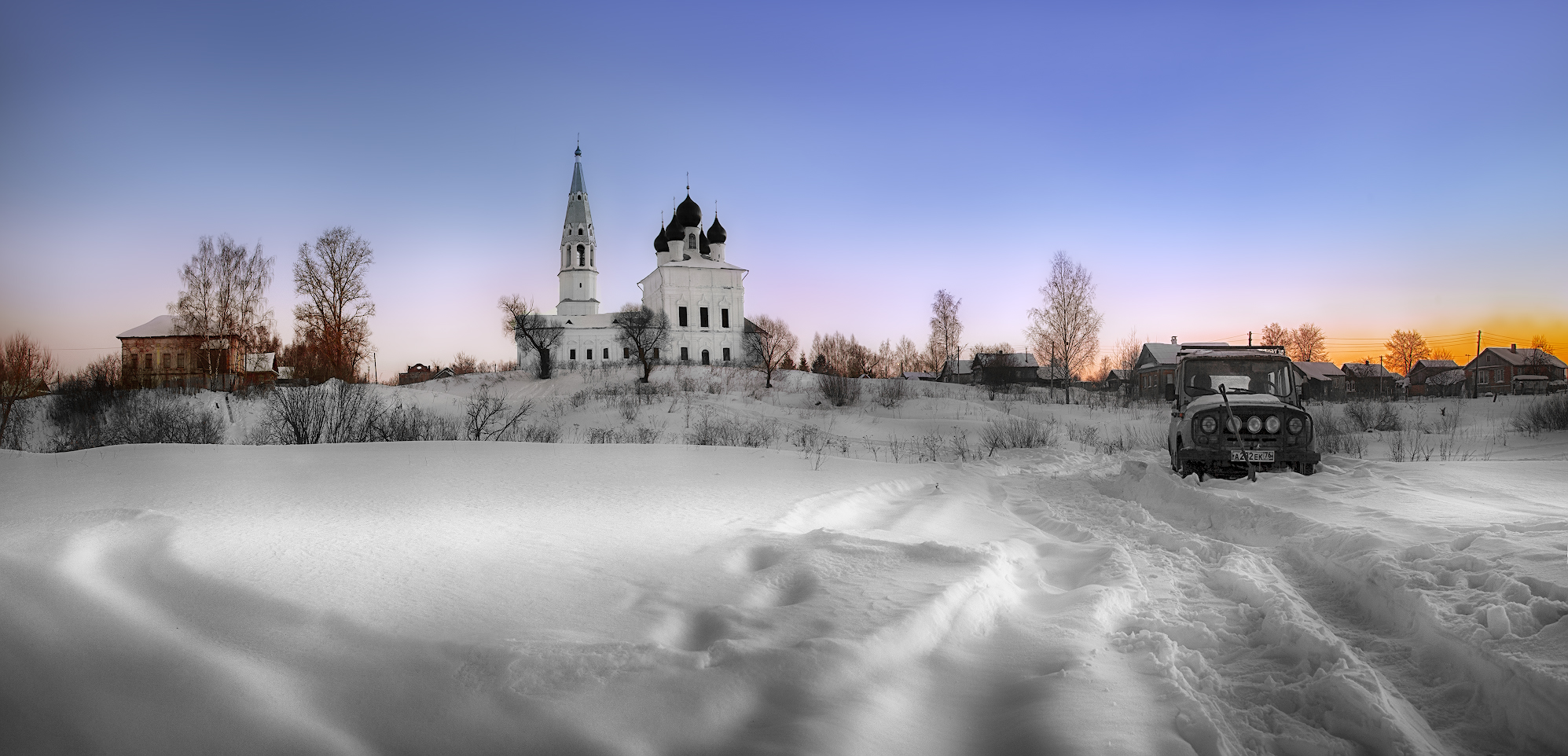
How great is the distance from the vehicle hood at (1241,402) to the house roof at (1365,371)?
60.3 meters

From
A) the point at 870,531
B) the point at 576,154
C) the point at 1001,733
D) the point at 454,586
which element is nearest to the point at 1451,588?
the point at 1001,733

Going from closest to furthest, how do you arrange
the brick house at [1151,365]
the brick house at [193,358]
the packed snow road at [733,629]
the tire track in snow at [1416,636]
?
the packed snow road at [733,629]
the tire track in snow at [1416,636]
the brick house at [193,358]
the brick house at [1151,365]

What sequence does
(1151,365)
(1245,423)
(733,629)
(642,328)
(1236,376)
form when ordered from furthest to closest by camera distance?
(1151,365)
(642,328)
(1236,376)
(1245,423)
(733,629)

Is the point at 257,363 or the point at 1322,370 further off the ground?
the point at 257,363

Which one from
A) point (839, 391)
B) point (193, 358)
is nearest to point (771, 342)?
point (839, 391)

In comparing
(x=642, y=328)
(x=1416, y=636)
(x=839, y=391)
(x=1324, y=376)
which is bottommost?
(x=1416, y=636)

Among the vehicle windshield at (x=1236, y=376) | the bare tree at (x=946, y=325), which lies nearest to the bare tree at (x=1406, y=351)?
the bare tree at (x=946, y=325)

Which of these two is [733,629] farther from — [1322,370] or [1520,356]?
[1520,356]

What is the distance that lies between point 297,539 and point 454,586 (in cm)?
161

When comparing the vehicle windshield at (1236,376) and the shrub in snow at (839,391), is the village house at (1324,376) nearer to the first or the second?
the shrub in snow at (839,391)

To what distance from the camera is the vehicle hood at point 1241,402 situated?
995cm

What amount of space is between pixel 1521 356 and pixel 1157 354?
26475 millimetres

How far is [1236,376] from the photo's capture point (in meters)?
11.1

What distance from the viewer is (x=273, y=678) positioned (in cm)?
290
